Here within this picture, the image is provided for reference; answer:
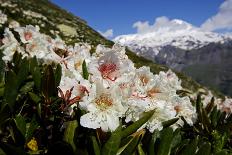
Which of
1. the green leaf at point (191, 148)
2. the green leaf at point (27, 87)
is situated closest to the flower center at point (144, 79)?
the green leaf at point (191, 148)

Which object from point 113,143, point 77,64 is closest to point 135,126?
point 113,143

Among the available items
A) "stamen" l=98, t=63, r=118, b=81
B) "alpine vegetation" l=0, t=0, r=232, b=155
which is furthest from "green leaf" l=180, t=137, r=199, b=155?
"stamen" l=98, t=63, r=118, b=81

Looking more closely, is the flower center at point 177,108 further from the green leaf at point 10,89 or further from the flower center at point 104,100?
the green leaf at point 10,89

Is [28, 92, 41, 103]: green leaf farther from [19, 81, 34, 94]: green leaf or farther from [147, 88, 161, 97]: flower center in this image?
[147, 88, 161, 97]: flower center

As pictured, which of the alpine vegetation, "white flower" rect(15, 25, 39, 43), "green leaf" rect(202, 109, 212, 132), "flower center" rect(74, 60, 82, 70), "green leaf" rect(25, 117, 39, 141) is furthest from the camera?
"white flower" rect(15, 25, 39, 43)

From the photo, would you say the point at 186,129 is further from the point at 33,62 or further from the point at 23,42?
the point at 23,42
